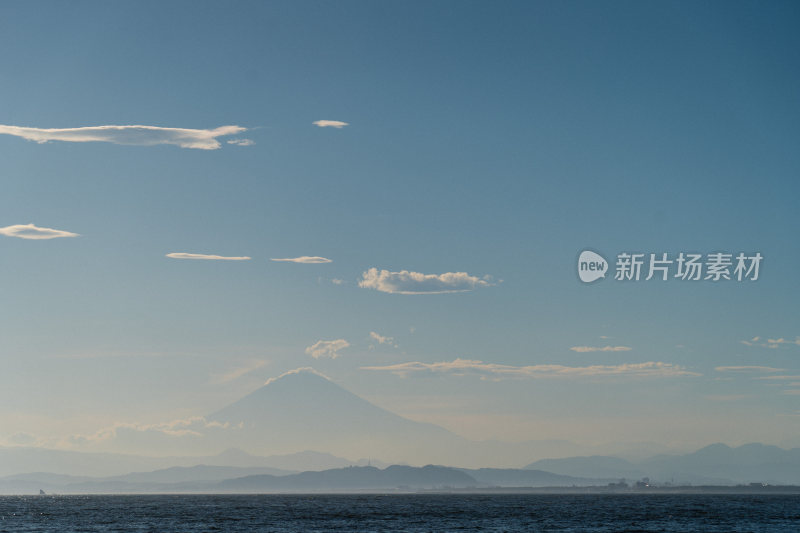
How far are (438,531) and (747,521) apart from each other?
69.4m

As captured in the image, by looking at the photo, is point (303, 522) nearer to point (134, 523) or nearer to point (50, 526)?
point (134, 523)

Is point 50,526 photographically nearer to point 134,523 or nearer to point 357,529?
point 134,523

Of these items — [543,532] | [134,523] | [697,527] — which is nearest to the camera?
[543,532]

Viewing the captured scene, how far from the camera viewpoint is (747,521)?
177000mm

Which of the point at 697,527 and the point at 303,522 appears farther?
the point at 303,522

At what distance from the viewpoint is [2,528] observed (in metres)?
168

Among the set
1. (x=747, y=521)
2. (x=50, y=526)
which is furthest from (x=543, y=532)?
(x=50, y=526)

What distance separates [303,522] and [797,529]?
286ft

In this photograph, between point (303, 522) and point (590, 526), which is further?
point (303, 522)

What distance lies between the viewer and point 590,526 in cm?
15700

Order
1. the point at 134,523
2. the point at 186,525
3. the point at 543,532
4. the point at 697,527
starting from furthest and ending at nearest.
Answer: the point at 134,523
the point at 186,525
the point at 697,527
the point at 543,532

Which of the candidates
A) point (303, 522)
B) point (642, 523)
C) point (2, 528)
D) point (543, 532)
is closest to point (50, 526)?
point (2, 528)

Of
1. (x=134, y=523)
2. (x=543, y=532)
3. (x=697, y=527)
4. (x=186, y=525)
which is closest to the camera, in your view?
(x=543, y=532)

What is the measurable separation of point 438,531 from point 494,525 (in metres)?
21.4
